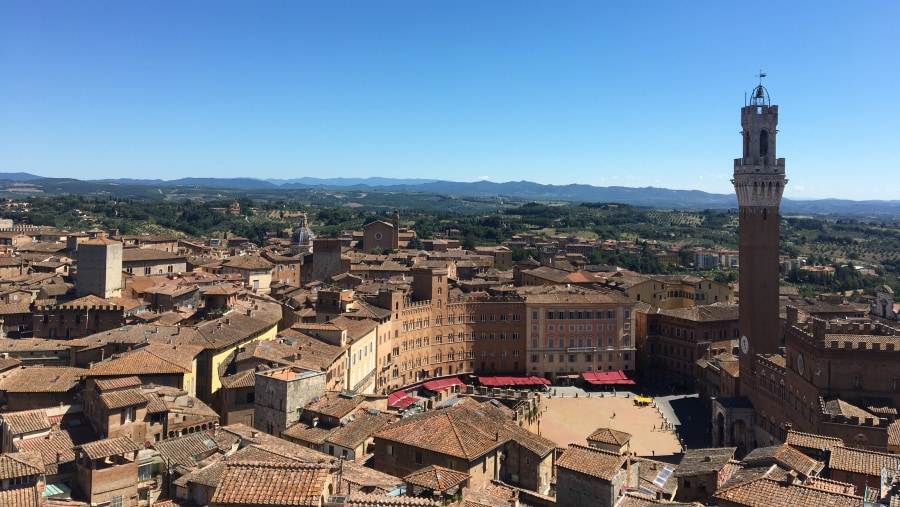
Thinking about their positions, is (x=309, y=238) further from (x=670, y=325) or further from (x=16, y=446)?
(x=16, y=446)

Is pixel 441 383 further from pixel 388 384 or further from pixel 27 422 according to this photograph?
pixel 27 422

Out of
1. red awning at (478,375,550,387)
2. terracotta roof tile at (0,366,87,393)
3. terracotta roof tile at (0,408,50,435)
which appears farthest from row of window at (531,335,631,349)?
terracotta roof tile at (0,408,50,435)

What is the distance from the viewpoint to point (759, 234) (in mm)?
59312

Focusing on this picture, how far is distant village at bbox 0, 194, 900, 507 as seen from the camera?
77.9ft

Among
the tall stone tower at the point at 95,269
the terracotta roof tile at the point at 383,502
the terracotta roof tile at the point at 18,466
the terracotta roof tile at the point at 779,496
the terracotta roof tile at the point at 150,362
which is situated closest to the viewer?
the terracotta roof tile at the point at 383,502

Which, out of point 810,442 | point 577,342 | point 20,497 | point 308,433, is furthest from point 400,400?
point 20,497

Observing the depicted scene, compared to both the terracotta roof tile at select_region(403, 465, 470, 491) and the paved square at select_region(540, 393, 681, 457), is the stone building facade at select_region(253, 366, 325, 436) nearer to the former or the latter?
the terracotta roof tile at select_region(403, 465, 470, 491)

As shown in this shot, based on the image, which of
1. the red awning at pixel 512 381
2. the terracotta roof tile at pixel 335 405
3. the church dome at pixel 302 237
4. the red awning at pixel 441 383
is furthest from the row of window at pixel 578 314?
the church dome at pixel 302 237

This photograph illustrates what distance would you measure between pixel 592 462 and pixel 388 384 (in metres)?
43.1

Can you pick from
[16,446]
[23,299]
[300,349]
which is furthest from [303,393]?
[23,299]

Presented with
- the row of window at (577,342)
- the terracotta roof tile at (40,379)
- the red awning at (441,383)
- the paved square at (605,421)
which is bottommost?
the paved square at (605,421)

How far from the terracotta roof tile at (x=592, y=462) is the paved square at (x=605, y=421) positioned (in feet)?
81.4

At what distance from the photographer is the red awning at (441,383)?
6738 cm

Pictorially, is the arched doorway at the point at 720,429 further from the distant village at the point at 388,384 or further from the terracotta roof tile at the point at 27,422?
the terracotta roof tile at the point at 27,422
